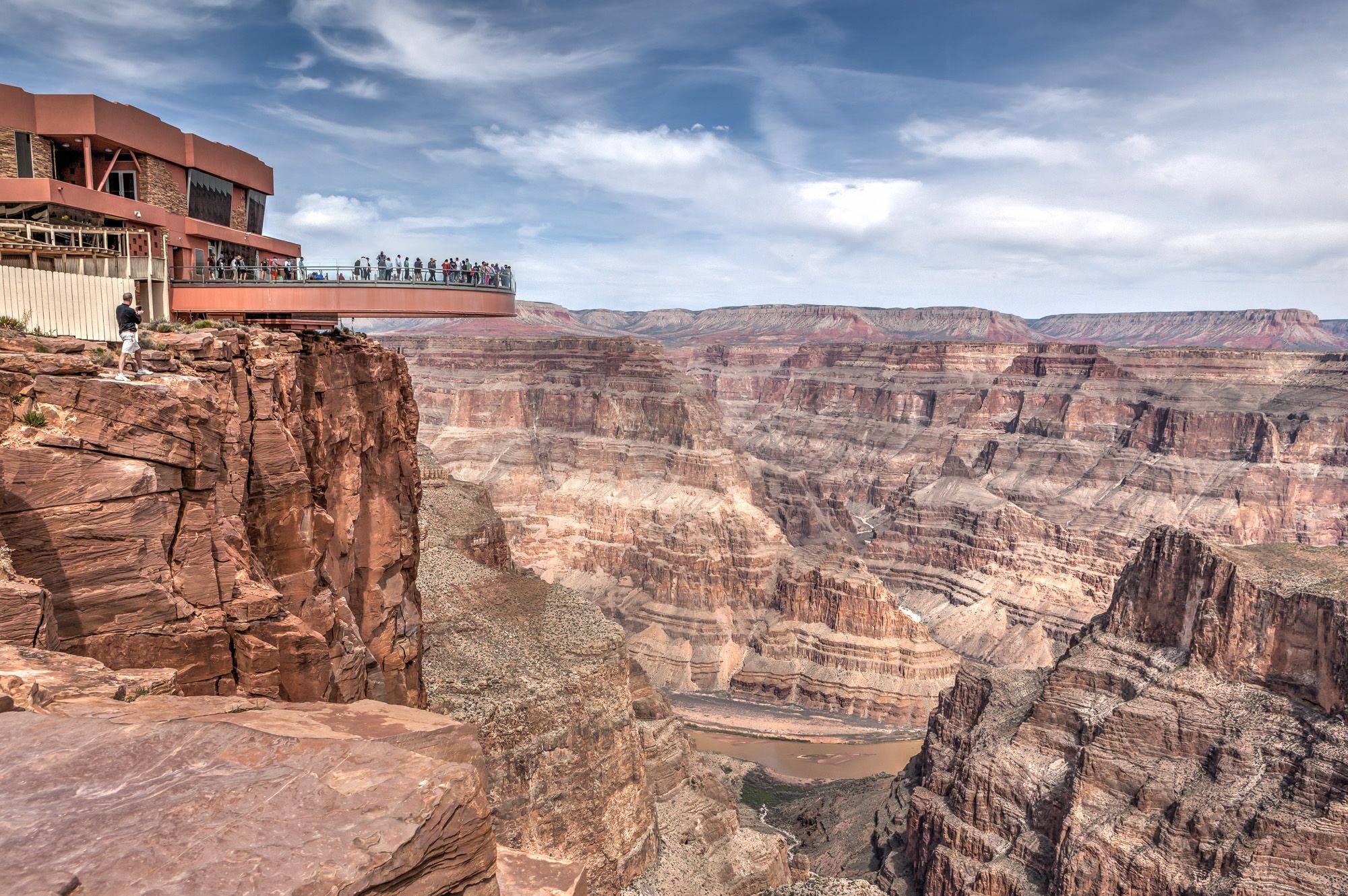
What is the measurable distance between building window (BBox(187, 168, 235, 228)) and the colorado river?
191 feet

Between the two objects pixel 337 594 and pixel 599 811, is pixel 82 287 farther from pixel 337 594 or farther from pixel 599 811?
pixel 599 811

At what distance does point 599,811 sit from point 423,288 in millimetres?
22958

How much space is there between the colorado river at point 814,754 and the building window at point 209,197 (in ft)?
191

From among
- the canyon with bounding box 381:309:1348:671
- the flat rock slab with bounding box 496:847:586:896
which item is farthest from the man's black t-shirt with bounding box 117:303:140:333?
the canyon with bounding box 381:309:1348:671

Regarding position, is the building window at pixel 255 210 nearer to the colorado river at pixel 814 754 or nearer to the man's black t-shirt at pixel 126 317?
the man's black t-shirt at pixel 126 317

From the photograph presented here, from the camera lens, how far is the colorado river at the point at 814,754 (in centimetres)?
7262

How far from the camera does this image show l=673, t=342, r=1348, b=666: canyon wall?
Result: 11931cm

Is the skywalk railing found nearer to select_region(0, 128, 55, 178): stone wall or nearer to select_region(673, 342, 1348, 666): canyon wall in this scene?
select_region(0, 128, 55, 178): stone wall

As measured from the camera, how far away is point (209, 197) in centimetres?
2908

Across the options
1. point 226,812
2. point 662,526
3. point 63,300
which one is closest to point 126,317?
point 63,300

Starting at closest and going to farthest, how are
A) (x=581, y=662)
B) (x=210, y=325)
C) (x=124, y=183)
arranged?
(x=210, y=325) < (x=124, y=183) < (x=581, y=662)

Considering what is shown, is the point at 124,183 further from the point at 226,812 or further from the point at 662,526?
the point at 662,526

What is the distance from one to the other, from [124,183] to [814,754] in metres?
66.5

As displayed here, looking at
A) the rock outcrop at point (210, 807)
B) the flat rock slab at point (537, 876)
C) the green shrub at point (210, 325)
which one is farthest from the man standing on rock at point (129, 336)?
the flat rock slab at point (537, 876)
